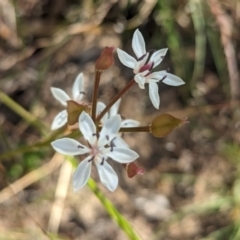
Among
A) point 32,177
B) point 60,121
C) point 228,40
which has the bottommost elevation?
point 32,177

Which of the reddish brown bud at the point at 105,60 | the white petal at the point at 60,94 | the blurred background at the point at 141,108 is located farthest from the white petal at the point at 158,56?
the blurred background at the point at 141,108

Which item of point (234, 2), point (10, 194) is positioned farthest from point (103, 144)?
point (234, 2)

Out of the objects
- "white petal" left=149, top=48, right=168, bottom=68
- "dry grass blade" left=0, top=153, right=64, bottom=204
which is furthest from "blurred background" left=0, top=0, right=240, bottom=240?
"white petal" left=149, top=48, right=168, bottom=68

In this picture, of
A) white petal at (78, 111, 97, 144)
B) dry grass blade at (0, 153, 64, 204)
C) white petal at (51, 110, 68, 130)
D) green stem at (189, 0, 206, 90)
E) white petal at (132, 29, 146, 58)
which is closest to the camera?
white petal at (78, 111, 97, 144)

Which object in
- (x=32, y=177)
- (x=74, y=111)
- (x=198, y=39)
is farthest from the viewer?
(x=198, y=39)

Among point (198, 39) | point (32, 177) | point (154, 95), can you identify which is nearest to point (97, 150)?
point (154, 95)

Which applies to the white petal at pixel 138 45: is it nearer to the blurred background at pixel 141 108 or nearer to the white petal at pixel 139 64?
the white petal at pixel 139 64

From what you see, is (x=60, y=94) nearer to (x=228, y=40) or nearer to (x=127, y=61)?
(x=127, y=61)

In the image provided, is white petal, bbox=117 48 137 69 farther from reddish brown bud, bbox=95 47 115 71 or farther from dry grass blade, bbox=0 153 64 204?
dry grass blade, bbox=0 153 64 204
